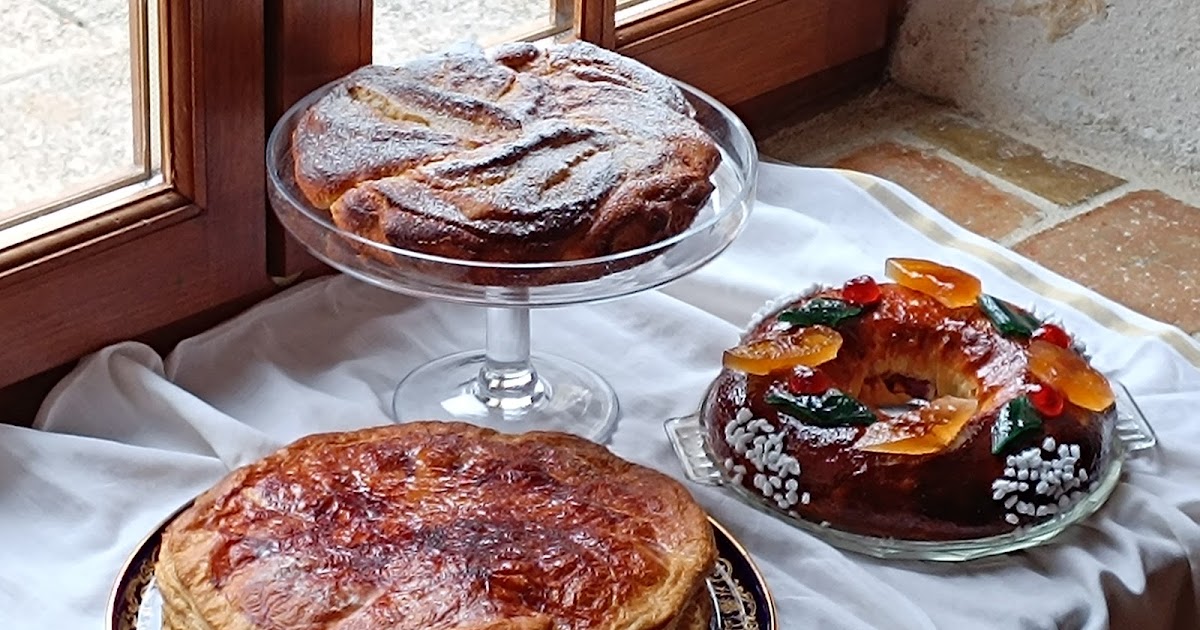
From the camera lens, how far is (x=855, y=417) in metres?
0.97

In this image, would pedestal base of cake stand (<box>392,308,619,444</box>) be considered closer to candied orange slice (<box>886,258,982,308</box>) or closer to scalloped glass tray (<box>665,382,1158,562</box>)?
scalloped glass tray (<box>665,382,1158,562</box>)

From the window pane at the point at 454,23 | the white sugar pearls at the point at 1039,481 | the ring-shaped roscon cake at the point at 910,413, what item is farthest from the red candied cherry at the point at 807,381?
the window pane at the point at 454,23

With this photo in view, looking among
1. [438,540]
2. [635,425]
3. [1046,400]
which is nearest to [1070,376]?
[1046,400]

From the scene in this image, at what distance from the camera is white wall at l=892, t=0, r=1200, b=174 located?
4.55 feet

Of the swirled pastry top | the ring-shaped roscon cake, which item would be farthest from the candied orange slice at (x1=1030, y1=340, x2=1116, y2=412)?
the swirled pastry top

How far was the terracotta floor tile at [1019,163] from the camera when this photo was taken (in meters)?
1.41

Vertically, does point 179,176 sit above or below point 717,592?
above

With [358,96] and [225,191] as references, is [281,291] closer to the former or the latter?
[225,191]

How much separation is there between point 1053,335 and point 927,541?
17 centimetres

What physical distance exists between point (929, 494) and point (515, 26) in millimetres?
494

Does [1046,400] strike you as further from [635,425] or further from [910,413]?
[635,425]

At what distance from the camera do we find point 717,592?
34.4 inches

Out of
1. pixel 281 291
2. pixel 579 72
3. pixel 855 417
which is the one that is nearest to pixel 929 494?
pixel 855 417

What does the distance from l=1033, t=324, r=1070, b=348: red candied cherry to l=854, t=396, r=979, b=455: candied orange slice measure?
0.09 metres
